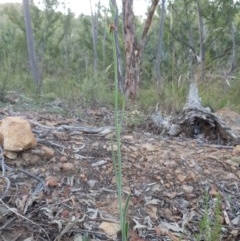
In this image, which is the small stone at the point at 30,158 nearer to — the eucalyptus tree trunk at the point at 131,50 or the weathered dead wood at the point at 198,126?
the weathered dead wood at the point at 198,126

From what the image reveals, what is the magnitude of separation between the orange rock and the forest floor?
6cm

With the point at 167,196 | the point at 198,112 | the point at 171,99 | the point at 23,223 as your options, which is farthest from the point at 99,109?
the point at 23,223

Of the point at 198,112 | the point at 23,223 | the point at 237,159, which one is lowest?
the point at 23,223

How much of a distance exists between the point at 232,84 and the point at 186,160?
2.49 meters

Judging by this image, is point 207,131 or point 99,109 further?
point 99,109

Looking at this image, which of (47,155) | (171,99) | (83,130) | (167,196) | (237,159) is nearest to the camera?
(167,196)

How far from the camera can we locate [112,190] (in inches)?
64.5

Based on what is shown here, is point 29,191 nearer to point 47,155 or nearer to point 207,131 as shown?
point 47,155

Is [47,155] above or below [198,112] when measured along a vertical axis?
below

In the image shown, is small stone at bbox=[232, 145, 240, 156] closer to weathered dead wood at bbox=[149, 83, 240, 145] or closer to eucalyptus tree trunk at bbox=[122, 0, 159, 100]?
weathered dead wood at bbox=[149, 83, 240, 145]

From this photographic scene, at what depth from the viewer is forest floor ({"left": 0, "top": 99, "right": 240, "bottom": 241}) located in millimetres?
1409

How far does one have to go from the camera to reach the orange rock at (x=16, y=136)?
176 cm

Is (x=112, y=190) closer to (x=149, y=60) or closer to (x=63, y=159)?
(x=63, y=159)

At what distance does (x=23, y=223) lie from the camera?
55.3 inches
